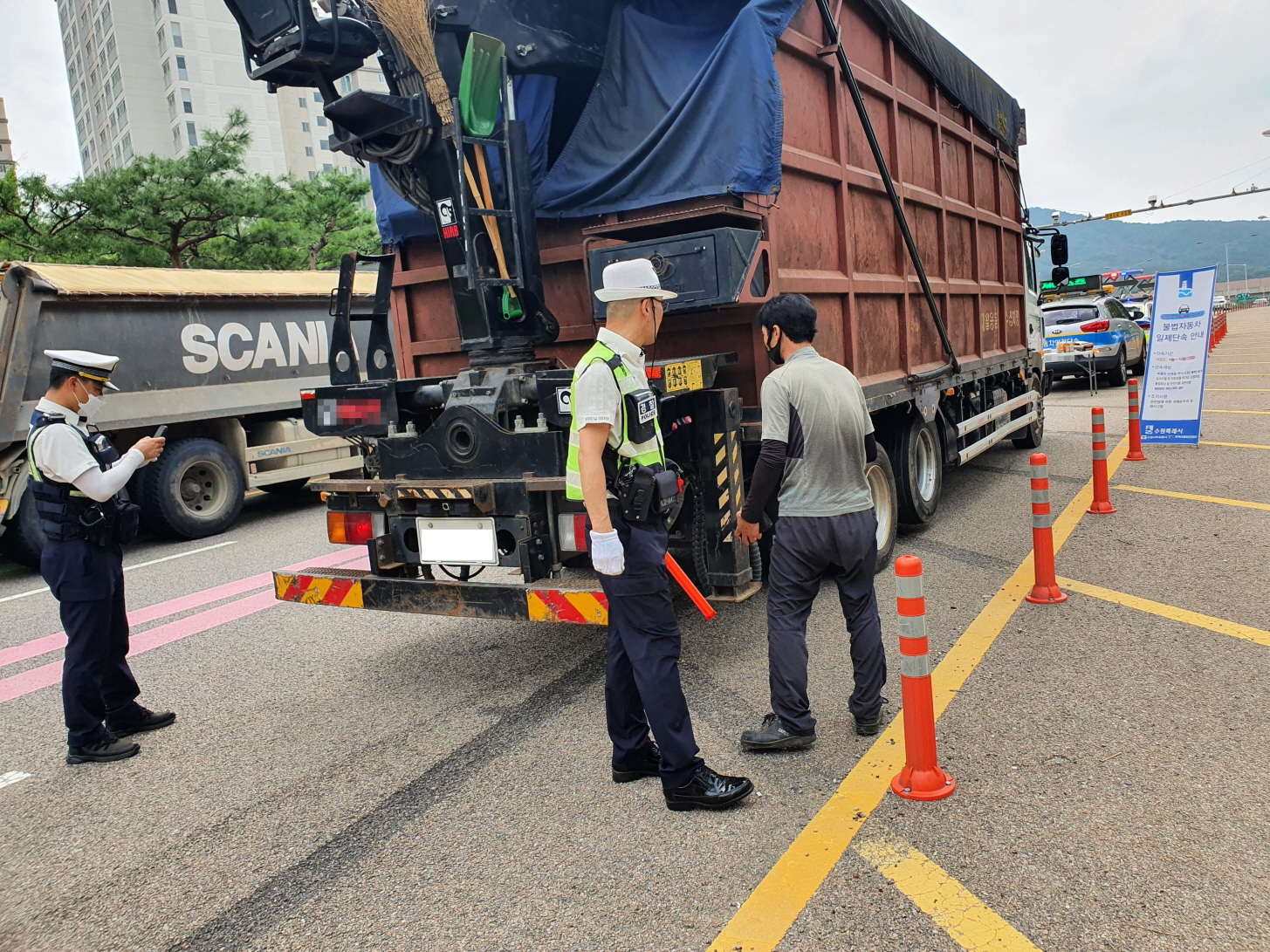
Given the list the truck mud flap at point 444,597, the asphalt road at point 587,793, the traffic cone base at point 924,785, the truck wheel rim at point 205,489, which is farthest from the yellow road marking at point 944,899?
the truck wheel rim at point 205,489

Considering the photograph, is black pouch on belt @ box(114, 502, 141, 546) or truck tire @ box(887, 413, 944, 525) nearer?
black pouch on belt @ box(114, 502, 141, 546)

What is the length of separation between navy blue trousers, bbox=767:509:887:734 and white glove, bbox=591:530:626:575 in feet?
2.76

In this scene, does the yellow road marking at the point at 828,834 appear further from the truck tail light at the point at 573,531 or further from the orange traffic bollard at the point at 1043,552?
the truck tail light at the point at 573,531

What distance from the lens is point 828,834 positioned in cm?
305

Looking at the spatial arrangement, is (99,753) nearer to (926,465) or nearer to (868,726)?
(868,726)

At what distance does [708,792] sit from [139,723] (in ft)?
9.38

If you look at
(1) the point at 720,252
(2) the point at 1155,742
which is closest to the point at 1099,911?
(2) the point at 1155,742

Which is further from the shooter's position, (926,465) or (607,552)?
(926,465)

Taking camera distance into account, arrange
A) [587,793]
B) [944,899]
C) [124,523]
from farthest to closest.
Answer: [124,523]
[587,793]
[944,899]

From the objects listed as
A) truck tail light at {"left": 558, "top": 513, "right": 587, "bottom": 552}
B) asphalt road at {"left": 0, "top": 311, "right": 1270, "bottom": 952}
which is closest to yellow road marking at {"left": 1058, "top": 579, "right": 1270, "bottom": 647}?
asphalt road at {"left": 0, "top": 311, "right": 1270, "bottom": 952}

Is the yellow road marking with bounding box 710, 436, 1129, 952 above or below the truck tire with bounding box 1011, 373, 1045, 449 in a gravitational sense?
below

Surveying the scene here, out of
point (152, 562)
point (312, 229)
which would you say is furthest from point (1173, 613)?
point (312, 229)

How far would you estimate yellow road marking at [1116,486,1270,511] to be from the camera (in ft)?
24.1

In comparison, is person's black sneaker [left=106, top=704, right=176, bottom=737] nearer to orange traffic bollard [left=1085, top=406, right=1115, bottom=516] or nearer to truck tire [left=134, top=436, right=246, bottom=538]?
truck tire [left=134, top=436, right=246, bottom=538]
